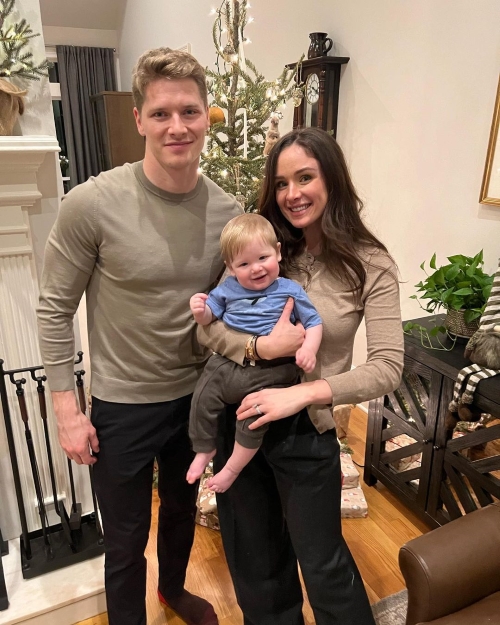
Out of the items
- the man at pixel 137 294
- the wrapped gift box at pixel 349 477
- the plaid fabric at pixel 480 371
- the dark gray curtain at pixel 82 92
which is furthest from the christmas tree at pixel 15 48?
the dark gray curtain at pixel 82 92

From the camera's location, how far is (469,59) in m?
2.08

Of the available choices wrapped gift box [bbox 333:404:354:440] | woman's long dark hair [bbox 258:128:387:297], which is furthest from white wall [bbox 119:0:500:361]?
woman's long dark hair [bbox 258:128:387:297]

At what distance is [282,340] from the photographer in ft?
3.56

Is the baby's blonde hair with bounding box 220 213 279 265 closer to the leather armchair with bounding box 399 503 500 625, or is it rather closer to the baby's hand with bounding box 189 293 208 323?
A: the baby's hand with bounding box 189 293 208 323

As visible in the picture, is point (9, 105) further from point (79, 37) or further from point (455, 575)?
point (79, 37)

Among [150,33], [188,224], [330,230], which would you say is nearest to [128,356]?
[188,224]

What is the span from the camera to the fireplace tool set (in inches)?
62.8

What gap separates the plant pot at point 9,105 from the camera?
1.40 metres

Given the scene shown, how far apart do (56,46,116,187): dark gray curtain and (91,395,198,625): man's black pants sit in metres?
6.28

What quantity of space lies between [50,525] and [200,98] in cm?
162

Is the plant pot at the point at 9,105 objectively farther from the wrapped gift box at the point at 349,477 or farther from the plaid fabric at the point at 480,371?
the wrapped gift box at the point at 349,477

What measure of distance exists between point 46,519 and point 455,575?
4.64ft

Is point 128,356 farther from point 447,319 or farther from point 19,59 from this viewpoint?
point 447,319

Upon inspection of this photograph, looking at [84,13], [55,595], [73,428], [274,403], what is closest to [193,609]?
[55,595]
